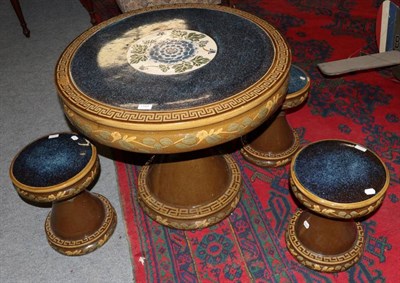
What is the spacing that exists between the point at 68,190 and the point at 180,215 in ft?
1.87

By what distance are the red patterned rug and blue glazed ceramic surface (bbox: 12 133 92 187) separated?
0.47 metres

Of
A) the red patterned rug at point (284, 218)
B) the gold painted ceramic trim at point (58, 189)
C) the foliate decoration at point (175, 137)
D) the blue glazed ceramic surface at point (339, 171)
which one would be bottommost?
the red patterned rug at point (284, 218)

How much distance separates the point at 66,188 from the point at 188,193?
0.61 metres

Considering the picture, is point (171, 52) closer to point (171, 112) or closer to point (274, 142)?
point (171, 112)

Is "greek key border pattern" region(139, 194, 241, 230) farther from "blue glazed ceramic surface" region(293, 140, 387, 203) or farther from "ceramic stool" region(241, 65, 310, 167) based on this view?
"blue glazed ceramic surface" region(293, 140, 387, 203)

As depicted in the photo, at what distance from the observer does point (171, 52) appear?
1846mm

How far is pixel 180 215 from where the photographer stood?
211cm

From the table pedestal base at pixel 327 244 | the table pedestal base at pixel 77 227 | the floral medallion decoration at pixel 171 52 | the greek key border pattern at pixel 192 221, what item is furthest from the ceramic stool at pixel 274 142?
the table pedestal base at pixel 77 227

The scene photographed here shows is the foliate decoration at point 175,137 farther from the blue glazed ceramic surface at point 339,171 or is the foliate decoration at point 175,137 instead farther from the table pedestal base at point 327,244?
the table pedestal base at point 327,244

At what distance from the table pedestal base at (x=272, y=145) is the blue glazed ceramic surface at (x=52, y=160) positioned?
3.17 ft

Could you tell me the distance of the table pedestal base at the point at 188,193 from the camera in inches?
83.1

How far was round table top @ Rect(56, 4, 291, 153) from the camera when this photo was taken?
149 centimetres

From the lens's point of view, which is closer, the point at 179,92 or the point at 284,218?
the point at 179,92

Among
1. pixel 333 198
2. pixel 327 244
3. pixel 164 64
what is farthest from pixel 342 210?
pixel 164 64
